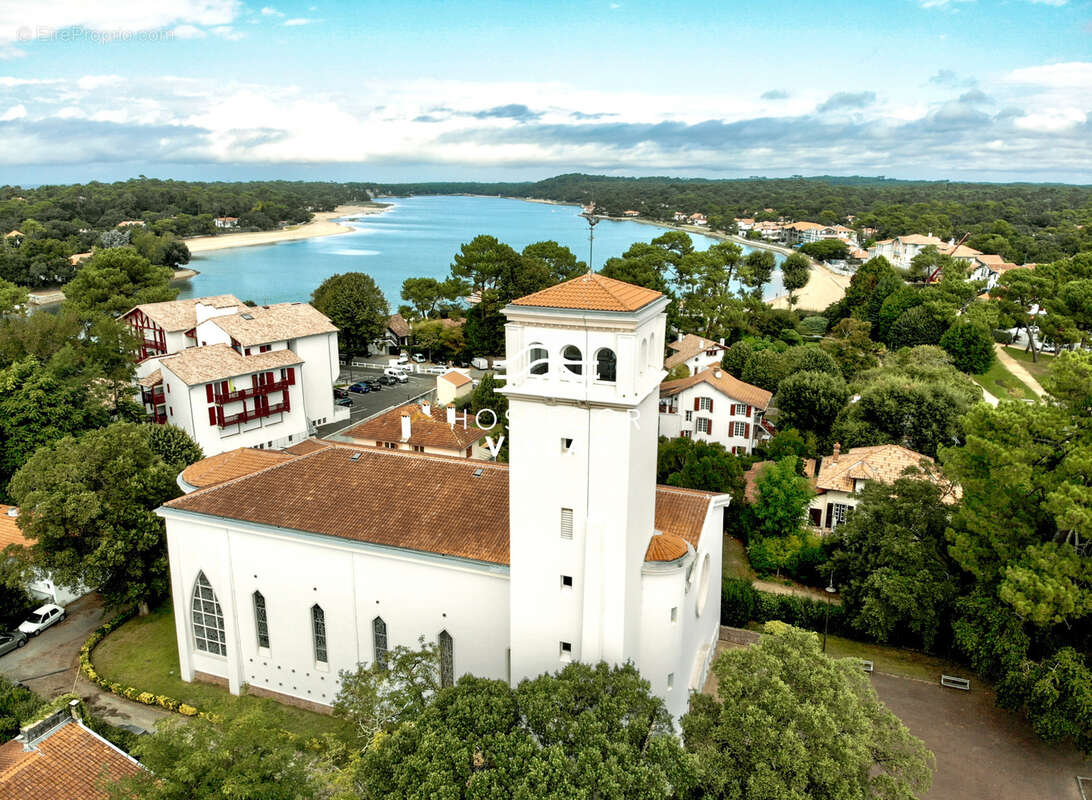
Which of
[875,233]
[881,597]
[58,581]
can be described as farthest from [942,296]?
[875,233]

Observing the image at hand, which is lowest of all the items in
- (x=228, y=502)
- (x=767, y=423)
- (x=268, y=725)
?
(x=767, y=423)

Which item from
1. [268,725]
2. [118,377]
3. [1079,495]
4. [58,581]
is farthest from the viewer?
[118,377]

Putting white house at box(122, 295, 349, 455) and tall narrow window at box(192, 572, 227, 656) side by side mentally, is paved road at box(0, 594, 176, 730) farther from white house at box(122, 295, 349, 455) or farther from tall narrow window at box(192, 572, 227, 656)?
white house at box(122, 295, 349, 455)

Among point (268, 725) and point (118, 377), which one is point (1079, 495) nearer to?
point (268, 725)

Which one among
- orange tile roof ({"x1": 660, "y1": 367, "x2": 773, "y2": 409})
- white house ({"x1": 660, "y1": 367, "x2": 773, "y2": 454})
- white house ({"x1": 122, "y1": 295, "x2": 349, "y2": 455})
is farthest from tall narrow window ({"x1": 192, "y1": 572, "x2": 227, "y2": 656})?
white house ({"x1": 660, "y1": 367, "x2": 773, "y2": 454})

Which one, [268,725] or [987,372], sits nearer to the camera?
[268,725]

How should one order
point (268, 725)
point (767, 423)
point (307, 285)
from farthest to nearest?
point (307, 285)
point (767, 423)
point (268, 725)
